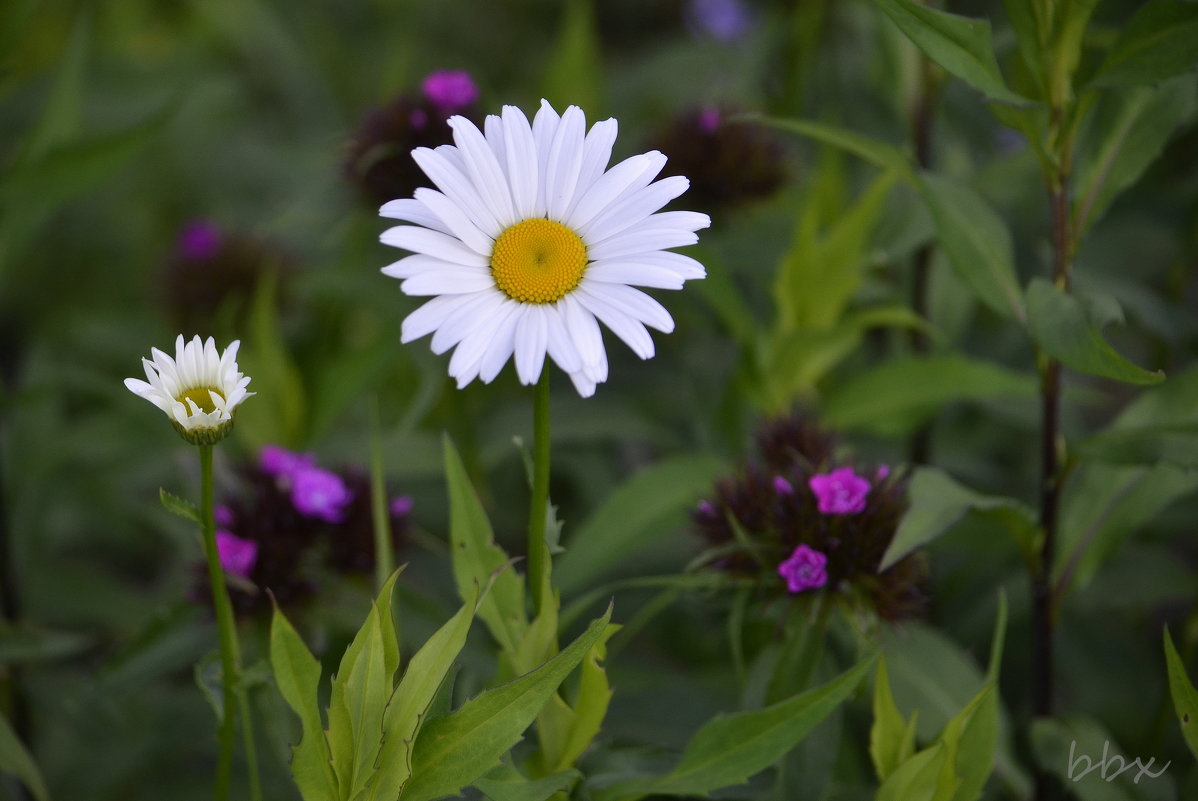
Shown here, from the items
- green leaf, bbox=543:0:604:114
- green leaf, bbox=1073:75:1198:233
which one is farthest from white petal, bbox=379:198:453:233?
green leaf, bbox=543:0:604:114

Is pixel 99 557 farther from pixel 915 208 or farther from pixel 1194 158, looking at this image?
pixel 1194 158

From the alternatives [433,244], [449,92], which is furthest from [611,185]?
[449,92]

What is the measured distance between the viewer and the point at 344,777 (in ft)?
2.63

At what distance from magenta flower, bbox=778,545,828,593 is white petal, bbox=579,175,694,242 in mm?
344

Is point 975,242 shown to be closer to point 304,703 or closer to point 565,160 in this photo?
point 565,160

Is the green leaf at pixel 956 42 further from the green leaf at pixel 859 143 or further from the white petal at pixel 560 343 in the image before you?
the white petal at pixel 560 343

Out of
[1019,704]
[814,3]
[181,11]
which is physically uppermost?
[181,11]

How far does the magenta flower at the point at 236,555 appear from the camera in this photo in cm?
108

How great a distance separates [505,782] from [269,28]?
7.52 ft

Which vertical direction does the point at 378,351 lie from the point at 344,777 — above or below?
above

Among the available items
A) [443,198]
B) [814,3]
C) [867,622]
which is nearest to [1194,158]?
[814,3]

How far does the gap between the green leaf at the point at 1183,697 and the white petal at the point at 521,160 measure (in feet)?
2.07

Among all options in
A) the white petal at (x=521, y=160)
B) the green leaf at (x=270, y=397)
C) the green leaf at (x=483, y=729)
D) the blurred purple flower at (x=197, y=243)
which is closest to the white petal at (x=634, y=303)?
the white petal at (x=521, y=160)

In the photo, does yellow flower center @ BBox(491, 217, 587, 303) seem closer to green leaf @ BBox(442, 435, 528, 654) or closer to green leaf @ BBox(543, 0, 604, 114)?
green leaf @ BBox(442, 435, 528, 654)
